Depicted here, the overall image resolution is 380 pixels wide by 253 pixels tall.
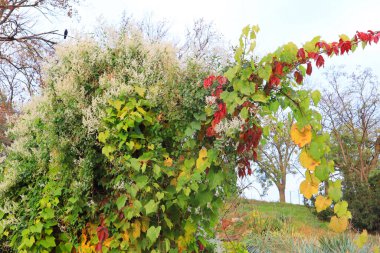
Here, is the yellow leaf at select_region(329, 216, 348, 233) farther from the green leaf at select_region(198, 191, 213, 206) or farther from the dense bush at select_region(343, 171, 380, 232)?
the dense bush at select_region(343, 171, 380, 232)

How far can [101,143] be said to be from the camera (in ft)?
10.7

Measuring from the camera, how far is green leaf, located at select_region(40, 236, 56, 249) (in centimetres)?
344

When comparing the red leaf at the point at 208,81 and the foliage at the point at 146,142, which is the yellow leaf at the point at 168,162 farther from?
the red leaf at the point at 208,81

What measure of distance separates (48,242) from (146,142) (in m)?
1.23

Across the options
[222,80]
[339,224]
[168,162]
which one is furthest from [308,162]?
Answer: [168,162]

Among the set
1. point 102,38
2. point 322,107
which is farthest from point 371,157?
point 102,38

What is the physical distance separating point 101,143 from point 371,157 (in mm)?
24015

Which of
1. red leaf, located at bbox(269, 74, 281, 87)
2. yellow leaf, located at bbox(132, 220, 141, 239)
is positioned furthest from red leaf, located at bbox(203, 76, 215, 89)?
yellow leaf, located at bbox(132, 220, 141, 239)

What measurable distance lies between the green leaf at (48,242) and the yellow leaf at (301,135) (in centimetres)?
217

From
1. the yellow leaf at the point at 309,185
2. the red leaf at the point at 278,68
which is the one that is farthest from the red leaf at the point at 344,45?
the yellow leaf at the point at 309,185

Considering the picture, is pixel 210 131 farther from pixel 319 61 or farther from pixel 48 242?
pixel 48 242

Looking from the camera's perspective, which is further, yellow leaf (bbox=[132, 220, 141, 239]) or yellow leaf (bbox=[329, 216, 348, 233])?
yellow leaf (bbox=[132, 220, 141, 239])

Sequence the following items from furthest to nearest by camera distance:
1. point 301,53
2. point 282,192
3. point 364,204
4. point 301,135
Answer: point 282,192, point 364,204, point 301,53, point 301,135

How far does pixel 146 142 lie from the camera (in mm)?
3129
